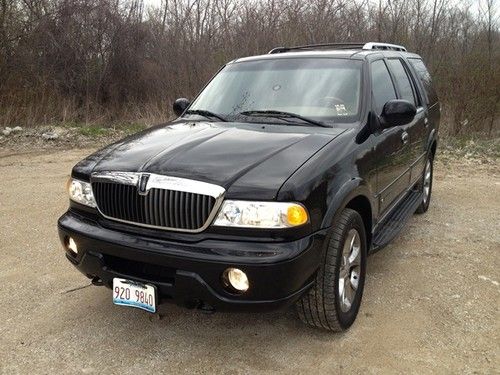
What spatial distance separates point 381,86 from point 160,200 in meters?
2.24

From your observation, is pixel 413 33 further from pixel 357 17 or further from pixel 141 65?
pixel 141 65

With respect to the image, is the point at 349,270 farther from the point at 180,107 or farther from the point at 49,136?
the point at 49,136

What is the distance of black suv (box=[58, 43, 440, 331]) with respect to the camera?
8.11 feet

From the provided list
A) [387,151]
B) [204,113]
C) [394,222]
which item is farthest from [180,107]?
[394,222]

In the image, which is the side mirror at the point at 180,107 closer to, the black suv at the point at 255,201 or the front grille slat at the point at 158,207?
the black suv at the point at 255,201

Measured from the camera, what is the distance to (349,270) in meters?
3.10

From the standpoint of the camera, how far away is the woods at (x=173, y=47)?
38.7 ft

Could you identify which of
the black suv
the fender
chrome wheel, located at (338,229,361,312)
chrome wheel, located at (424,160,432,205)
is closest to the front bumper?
the black suv

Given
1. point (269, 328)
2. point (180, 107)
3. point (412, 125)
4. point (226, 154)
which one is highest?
point (180, 107)

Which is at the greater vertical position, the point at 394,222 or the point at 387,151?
the point at 387,151

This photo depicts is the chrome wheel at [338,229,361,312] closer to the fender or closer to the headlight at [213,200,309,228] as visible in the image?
the fender

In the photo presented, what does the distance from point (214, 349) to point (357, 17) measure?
46.8ft

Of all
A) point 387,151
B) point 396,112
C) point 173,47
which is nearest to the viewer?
point 396,112

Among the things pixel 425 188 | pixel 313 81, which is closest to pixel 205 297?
pixel 313 81
